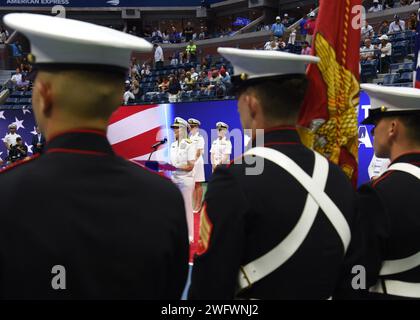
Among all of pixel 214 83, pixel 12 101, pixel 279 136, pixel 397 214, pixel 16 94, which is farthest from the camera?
pixel 16 94

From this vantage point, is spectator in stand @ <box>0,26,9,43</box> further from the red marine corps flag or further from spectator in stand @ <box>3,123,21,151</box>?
the red marine corps flag

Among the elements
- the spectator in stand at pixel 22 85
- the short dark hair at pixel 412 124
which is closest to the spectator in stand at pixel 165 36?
the spectator in stand at pixel 22 85

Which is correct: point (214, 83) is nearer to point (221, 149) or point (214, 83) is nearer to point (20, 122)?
point (221, 149)

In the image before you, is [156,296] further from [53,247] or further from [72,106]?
[72,106]

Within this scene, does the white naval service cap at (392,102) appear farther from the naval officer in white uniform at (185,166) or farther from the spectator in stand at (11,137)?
the spectator in stand at (11,137)

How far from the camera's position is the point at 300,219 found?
1398 millimetres

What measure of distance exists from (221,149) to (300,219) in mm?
7822

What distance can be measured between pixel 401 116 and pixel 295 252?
81 centimetres

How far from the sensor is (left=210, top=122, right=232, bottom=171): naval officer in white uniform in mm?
9141

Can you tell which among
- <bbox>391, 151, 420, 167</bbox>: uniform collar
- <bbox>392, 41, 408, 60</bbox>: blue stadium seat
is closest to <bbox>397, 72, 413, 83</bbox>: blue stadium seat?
<bbox>392, 41, 408, 60</bbox>: blue stadium seat

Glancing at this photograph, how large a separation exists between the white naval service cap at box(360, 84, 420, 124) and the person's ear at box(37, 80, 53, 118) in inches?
53.0

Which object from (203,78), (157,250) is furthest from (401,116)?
(203,78)

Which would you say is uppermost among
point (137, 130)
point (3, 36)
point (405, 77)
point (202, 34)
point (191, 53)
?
point (3, 36)

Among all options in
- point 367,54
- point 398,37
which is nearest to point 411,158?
point 367,54
